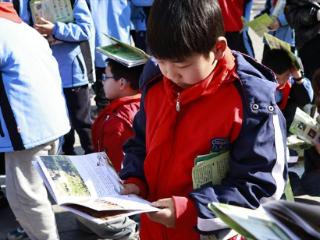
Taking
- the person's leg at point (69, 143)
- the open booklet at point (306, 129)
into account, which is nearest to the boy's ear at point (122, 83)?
the open booklet at point (306, 129)

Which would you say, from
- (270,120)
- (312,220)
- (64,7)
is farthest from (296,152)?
(312,220)

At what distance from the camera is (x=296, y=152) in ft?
13.4

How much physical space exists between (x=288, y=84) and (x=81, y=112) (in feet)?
4.77

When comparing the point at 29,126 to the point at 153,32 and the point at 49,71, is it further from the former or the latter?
the point at 153,32

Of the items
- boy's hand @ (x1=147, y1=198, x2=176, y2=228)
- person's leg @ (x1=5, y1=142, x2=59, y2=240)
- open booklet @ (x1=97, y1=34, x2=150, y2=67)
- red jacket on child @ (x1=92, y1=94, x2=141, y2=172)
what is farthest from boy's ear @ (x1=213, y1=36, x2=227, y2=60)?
person's leg @ (x1=5, y1=142, x2=59, y2=240)

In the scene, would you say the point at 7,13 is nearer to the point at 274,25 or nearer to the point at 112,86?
the point at 112,86

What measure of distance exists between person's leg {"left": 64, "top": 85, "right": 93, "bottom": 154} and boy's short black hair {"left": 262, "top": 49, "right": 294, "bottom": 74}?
1282 mm

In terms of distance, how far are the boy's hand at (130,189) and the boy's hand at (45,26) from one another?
6.73 feet

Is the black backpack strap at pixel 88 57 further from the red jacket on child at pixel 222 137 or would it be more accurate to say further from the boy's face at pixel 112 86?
the red jacket on child at pixel 222 137

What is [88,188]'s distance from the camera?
1810 millimetres

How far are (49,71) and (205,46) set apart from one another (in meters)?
1.43

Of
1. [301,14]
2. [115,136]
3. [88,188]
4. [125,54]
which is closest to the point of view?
[88,188]

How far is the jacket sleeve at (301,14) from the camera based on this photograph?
428cm

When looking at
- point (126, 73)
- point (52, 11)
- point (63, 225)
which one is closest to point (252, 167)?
point (126, 73)
